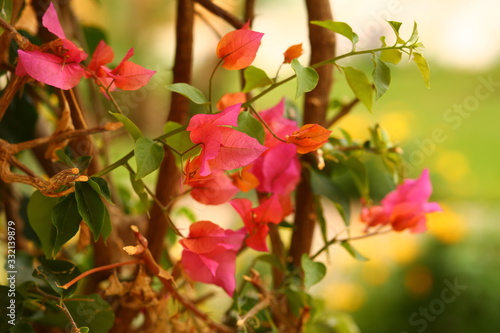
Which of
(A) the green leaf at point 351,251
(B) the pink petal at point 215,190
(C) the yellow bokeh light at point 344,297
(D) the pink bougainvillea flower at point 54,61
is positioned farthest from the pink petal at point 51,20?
(C) the yellow bokeh light at point 344,297

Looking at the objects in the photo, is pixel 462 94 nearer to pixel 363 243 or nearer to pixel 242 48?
pixel 363 243

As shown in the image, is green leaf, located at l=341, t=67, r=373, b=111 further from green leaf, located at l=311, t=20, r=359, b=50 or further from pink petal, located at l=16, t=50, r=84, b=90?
pink petal, located at l=16, t=50, r=84, b=90

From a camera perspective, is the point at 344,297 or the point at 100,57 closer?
the point at 100,57

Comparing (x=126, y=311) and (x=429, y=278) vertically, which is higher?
(x=126, y=311)

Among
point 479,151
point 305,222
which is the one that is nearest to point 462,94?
point 479,151

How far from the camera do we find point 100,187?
275 millimetres

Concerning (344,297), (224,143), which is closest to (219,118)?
(224,143)

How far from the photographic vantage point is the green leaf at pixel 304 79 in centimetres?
26

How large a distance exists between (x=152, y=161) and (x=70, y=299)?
0.32 feet

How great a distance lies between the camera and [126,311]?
39cm

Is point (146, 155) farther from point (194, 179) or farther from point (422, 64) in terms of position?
point (422, 64)

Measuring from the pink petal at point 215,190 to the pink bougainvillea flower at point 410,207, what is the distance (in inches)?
5.0

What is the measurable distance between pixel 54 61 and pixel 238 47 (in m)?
0.09

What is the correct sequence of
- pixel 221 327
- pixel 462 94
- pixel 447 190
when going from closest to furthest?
pixel 221 327 < pixel 447 190 < pixel 462 94
